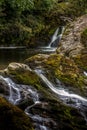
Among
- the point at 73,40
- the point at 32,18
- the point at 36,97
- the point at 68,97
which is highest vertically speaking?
the point at 73,40

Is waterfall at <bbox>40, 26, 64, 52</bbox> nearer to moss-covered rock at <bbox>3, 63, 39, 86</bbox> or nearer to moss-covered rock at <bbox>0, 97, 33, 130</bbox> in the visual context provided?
moss-covered rock at <bbox>3, 63, 39, 86</bbox>

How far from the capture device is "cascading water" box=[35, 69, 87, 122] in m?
13.9

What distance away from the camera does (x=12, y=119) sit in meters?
11.1

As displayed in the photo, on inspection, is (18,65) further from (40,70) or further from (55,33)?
(55,33)

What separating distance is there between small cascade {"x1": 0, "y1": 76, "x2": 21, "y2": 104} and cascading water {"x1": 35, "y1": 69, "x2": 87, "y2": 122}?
1.40 meters

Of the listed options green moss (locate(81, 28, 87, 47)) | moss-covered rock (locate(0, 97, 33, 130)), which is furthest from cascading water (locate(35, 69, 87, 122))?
green moss (locate(81, 28, 87, 47))

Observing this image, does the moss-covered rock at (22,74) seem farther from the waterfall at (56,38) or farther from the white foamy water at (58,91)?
the waterfall at (56,38)

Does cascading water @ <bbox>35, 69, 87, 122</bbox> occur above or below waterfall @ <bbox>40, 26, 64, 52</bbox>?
above

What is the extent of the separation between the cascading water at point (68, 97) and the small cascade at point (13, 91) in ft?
4.59

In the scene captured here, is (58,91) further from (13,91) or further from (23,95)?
(13,91)

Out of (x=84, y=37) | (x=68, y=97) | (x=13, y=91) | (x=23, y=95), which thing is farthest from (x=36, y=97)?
(x=84, y=37)

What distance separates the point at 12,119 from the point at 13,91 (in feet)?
10.1

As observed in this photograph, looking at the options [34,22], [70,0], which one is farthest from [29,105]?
[70,0]

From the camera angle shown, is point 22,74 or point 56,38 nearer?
point 22,74
